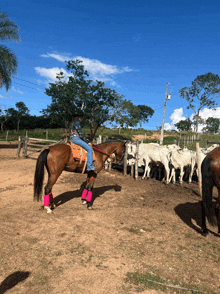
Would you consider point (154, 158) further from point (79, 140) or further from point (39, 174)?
point (39, 174)

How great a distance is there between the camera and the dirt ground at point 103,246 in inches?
118

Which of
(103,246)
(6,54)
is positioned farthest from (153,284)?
(6,54)

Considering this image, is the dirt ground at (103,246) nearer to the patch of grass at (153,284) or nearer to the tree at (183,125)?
the patch of grass at (153,284)

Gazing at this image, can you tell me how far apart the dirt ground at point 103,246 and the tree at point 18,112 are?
168 ft

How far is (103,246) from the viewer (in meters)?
4.05

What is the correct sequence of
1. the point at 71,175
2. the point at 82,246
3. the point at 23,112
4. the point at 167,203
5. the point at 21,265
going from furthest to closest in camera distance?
1. the point at 23,112
2. the point at 71,175
3. the point at 167,203
4. the point at 82,246
5. the point at 21,265

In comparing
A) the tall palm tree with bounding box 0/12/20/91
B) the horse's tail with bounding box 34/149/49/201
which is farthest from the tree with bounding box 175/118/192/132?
the horse's tail with bounding box 34/149/49/201

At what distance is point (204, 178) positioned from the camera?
15.4 ft

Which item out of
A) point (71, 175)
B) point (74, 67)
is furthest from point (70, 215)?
point (74, 67)

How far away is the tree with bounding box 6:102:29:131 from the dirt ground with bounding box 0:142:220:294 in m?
51.2

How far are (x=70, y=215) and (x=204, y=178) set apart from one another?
157 inches

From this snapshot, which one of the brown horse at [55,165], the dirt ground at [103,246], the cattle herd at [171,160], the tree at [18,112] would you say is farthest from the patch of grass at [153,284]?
the tree at [18,112]

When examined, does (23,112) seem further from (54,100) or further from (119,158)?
(119,158)

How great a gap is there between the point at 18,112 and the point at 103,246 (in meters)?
58.8
